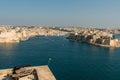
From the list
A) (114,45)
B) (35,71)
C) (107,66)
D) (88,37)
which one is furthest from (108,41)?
(35,71)

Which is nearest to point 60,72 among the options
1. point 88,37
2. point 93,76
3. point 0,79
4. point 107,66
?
point 93,76

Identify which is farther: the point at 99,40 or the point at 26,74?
the point at 99,40

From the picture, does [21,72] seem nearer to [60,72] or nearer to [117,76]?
[60,72]

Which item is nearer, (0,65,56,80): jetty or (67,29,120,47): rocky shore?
(0,65,56,80): jetty

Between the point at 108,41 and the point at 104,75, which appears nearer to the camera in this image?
the point at 104,75

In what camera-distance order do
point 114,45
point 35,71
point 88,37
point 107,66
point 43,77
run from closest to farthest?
point 43,77
point 35,71
point 107,66
point 114,45
point 88,37

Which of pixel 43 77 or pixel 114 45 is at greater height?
pixel 43 77

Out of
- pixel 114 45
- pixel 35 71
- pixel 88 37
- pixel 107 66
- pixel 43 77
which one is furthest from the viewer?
pixel 88 37

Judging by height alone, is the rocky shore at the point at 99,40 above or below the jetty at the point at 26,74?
below

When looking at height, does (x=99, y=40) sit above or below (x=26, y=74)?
below

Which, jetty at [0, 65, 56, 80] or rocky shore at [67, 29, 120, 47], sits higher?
jetty at [0, 65, 56, 80]

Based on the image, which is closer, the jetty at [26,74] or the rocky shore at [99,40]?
the jetty at [26,74]
